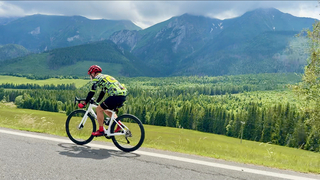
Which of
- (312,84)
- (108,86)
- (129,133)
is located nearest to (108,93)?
(108,86)

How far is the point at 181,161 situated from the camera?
8.34m

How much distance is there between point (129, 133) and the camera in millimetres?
10062

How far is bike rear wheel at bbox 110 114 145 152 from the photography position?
32.5 ft

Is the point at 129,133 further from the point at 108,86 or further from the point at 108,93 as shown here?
the point at 108,86

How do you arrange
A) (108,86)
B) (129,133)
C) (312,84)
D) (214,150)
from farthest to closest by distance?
(312,84)
(214,150)
(129,133)
(108,86)

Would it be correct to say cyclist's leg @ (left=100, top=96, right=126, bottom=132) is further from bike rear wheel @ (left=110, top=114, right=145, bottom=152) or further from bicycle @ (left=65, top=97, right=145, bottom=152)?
bike rear wheel @ (left=110, top=114, right=145, bottom=152)

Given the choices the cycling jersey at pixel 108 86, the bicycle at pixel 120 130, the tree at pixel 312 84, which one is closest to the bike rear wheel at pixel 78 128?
the bicycle at pixel 120 130

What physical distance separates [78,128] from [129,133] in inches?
110

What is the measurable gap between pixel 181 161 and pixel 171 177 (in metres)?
1.49

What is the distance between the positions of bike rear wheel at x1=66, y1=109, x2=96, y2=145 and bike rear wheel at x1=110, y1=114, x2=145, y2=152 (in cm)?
121

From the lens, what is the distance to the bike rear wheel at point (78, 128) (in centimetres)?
1075

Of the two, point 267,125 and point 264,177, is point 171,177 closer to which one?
point 264,177

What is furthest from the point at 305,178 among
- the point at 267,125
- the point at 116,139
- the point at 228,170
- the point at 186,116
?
the point at 186,116

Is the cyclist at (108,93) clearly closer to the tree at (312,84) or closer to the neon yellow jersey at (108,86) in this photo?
the neon yellow jersey at (108,86)
